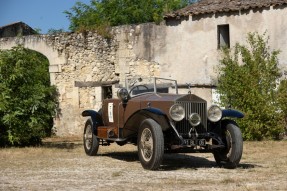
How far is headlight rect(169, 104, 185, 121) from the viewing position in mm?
9023

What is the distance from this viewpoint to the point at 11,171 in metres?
8.96

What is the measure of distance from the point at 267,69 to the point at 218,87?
5.89ft

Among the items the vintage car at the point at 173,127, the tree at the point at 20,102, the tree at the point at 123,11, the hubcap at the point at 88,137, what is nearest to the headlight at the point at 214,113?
the vintage car at the point at 173,127

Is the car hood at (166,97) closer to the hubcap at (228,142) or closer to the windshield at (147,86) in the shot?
the windshield at (147,86)

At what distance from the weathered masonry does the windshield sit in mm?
7254

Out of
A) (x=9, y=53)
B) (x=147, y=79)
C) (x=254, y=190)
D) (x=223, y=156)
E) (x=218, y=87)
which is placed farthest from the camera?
Answer: (x=218, y=87)

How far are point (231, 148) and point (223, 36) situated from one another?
9.56 m

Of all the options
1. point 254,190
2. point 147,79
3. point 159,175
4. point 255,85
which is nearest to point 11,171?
point 159,175

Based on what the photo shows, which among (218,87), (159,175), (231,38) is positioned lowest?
(159,175)

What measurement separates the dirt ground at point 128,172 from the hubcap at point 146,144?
0.91 ft

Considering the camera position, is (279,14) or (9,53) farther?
(279,14)

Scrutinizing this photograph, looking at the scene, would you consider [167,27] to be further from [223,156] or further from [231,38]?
[223,156]

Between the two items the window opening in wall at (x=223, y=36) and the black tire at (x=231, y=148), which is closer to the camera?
the black tire at (x=231, y=148)

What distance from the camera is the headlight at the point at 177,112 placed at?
902cm
